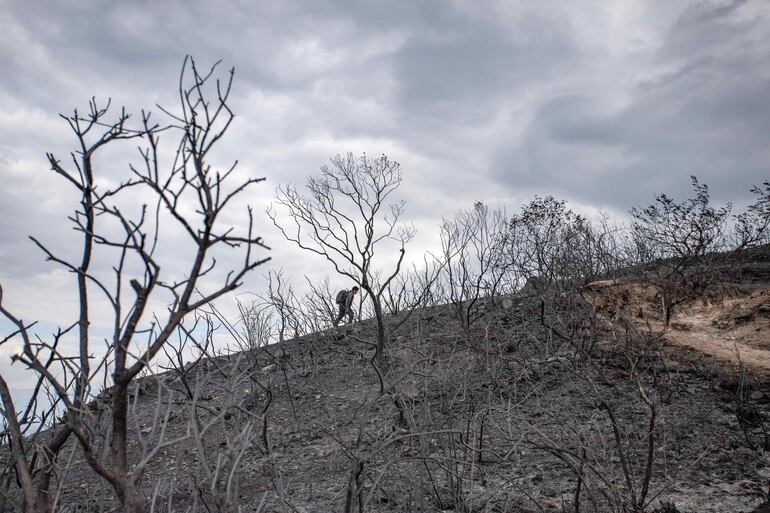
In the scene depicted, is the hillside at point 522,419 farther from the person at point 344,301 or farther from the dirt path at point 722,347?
the person at point 344,301

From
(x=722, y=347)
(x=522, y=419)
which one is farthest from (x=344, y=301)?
(x=522, y=419)

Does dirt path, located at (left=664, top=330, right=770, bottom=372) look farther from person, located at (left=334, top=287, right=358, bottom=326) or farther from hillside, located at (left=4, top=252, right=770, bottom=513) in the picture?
person, located at (left=334, top=287, right=358, bottom=326)

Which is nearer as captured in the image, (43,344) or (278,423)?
(43,344)

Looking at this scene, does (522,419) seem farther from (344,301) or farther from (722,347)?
(344,301)

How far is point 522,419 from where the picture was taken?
371 centimetres

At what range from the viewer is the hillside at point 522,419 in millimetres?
4570

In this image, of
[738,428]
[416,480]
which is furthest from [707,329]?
[416,480]

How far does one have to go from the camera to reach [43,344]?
2.63 metres

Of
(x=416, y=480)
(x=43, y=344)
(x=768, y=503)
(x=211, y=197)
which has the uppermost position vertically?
(x=211, y=197)

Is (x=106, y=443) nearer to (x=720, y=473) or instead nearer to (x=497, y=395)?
(x=720, y=473)

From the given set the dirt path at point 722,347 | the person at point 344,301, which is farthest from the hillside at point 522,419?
the person at point 344,301

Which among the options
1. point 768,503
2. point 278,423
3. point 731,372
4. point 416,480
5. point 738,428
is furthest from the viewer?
point 278,423

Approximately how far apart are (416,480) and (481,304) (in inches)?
262

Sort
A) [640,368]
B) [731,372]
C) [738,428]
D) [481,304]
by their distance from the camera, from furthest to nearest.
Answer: [481,304] → [640,368] → [731,372] → [738,428]
